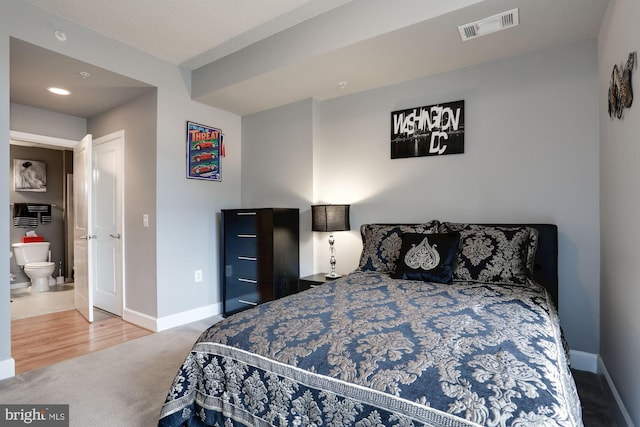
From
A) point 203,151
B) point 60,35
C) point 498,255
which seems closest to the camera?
point 498,255

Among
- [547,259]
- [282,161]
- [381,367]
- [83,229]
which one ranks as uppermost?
[282,161]

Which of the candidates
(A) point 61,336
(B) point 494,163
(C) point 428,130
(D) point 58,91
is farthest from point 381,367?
(D) point 58,91

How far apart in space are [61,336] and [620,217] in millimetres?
4387

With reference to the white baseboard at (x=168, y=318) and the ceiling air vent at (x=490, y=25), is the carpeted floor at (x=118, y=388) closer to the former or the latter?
the white baseboard at (x=168, y=318)

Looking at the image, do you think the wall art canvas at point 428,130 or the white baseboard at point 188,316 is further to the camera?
the white baseboard at point 188,316

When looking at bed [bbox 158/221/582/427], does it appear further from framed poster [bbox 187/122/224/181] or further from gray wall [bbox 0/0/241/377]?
framed poster [bbox 187/122/224/181]

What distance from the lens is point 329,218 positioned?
10.5 feet

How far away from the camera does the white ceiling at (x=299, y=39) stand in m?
2.16

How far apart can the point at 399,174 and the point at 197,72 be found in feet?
7.65

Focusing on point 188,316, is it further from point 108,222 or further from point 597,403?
point 597,403

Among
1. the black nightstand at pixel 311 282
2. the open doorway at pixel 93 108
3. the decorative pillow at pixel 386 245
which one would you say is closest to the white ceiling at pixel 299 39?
the open doorway at pixel 93 108

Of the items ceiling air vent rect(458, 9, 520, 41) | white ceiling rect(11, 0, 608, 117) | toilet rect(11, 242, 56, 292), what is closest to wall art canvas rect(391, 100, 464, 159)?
white ceiling rect(11, 0, 608, 117)

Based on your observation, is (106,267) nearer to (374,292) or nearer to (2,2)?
(2,2)

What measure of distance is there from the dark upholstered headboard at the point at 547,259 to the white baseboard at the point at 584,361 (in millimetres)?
Result: 427
